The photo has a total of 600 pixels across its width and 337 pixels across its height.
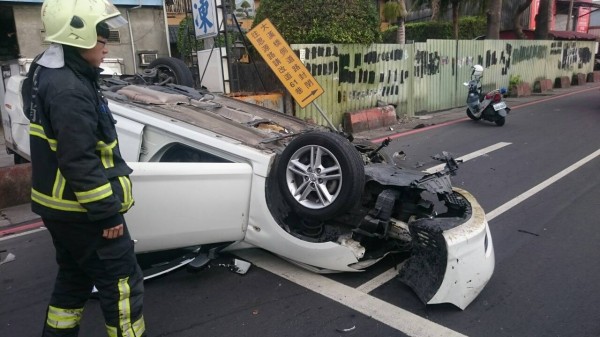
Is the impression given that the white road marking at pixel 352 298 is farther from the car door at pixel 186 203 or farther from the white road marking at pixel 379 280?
the car door at pixel 186 203

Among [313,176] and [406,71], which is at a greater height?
[406,71]

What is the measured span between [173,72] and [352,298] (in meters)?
3.92

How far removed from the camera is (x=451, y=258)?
291 centimetres

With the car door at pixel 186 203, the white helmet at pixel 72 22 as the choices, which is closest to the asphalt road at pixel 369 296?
the car door at pixel 186 203

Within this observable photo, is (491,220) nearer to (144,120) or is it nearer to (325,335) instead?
(325,335)

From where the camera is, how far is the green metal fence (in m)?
10.8

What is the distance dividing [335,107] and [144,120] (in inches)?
305

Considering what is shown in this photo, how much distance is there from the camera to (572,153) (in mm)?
7859

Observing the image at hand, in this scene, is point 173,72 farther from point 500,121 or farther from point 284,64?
point 500,121

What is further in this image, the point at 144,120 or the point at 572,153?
the point at 572,153

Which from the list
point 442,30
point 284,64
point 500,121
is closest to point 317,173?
point 284,64

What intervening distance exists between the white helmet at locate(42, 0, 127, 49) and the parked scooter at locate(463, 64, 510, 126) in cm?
1031

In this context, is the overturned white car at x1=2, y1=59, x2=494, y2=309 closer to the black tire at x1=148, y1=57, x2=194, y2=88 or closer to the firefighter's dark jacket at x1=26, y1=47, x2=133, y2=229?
the firefighter's dark jacket at x1=26, y1=47, x2=133, y2=229

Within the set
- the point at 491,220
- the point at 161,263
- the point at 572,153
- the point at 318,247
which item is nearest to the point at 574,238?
the point at 491,220
